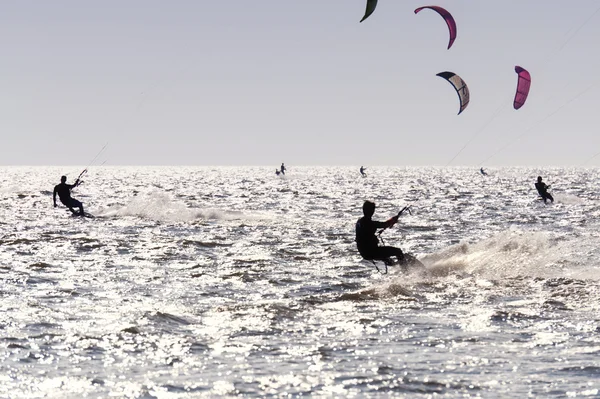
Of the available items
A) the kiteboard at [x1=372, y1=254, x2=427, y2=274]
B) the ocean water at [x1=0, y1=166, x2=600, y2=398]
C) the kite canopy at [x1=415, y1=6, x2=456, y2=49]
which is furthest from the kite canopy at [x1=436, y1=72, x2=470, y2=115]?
the kiteboard at [x1=372, y1=254, x2=427, y2=274]

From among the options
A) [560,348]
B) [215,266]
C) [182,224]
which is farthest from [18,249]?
[560,348]

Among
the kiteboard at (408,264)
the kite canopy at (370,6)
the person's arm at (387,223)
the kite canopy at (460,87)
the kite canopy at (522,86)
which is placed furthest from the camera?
the kite canopy at (460,87)

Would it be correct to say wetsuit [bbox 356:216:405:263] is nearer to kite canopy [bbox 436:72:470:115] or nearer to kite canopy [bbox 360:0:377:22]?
kite canopy [bbox 360:0:377:22]

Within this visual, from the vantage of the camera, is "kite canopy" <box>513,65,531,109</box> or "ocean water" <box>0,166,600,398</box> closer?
"ocean water" <box>0,166,600,398</box>

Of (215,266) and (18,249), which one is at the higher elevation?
(18,249)

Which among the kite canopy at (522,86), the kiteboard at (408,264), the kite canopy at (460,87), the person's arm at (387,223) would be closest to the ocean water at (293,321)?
the kiteboard at (408,264)

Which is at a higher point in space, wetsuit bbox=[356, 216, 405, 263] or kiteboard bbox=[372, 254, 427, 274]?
wetsuit bbox=[356, 216, 405, 263]

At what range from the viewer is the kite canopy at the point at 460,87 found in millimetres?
22422

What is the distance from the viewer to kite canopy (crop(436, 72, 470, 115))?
73.6ft

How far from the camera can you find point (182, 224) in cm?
2688

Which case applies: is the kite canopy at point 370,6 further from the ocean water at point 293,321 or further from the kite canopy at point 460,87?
the kite canopy at point 460,87

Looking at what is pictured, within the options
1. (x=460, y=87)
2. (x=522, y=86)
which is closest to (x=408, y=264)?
(x=522, y=86)

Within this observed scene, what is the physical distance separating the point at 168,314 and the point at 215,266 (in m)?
5.39

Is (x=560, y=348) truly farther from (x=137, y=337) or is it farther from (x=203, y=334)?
(x=137, y=337)
